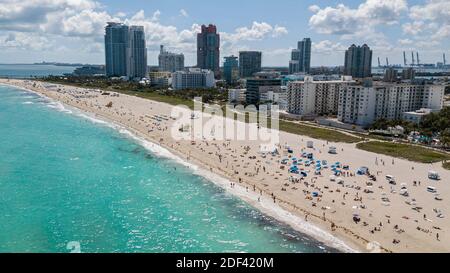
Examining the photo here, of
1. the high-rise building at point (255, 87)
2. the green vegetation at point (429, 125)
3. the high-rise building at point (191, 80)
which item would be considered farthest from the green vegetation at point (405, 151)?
the high-rise building at point (191, 80)

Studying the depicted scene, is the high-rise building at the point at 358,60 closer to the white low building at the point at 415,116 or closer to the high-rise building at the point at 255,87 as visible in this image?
the high-rise building at the point at 255,87

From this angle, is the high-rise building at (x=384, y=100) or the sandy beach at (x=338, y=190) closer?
the sandy beach at (x=338, y=190)

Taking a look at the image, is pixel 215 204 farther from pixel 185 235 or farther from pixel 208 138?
pixel 208 138

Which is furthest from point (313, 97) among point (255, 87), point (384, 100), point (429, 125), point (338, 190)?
point (338, 190)

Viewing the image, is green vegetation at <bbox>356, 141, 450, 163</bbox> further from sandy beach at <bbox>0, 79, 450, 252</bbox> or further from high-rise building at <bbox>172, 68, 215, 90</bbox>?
high-rise building at <bbox>172, 68, 215, 90</bbox>

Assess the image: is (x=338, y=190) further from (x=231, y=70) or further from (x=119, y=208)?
(x=231, y=70)

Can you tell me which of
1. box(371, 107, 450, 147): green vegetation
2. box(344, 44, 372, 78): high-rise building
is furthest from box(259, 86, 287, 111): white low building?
box(344, 44, 372, 78): high-rise building

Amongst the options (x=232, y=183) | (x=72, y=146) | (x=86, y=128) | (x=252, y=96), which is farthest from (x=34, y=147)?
(x=252, y=96)
